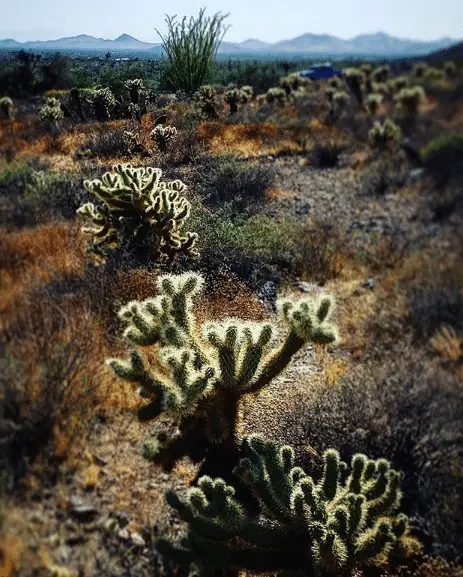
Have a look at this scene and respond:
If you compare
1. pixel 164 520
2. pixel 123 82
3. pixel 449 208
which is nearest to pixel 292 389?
pixel 164 520

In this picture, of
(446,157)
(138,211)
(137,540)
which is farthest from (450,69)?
(137,540)

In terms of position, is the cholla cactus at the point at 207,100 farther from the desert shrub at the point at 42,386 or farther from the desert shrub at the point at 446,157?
the desert shrub at the point at 42,386

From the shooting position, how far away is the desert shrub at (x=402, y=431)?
419 centimetres

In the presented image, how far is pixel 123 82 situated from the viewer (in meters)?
5.14

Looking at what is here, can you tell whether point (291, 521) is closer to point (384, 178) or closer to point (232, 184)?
point (232, 184)

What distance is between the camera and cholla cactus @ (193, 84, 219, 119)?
5891 mm

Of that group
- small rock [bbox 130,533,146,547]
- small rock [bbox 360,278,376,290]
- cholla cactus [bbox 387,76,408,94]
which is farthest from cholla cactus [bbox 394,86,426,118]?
small rock [bbox 130,533,146,547]

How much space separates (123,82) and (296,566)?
4.22 meters

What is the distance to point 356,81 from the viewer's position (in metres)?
21.4

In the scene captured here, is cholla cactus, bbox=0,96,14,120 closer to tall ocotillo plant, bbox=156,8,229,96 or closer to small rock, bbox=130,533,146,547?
tall ocotillo plant, bbox=156,8,229,96

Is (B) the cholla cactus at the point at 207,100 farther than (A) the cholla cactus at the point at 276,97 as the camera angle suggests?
No

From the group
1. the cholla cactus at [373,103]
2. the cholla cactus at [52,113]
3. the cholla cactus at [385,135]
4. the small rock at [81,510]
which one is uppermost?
the cholla cactus at [52,113]

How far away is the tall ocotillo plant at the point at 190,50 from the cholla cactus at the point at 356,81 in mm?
15114

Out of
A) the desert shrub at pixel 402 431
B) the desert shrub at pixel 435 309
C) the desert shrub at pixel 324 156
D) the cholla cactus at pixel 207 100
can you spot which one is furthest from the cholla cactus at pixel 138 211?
the desert shrub at pixel 324 156
